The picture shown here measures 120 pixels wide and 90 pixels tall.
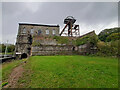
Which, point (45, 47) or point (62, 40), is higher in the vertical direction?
point (62, 40)

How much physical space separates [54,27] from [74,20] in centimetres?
1011

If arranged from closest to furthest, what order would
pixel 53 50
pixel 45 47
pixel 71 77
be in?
pixel 71 77, pixel 45 47, pixel 53 50

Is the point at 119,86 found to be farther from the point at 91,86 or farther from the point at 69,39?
the point at 69,39

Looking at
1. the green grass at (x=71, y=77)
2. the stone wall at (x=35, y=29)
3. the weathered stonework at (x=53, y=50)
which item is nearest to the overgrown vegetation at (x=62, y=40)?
the weathered stonework at (x=53, y=50)

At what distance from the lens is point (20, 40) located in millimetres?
19750

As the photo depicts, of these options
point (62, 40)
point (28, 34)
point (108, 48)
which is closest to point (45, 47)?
point (62, 40)

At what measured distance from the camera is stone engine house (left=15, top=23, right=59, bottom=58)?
62.4ft

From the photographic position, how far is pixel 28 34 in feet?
68.6

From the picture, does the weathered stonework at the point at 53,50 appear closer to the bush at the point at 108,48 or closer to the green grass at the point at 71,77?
the bush at the point at 108,48

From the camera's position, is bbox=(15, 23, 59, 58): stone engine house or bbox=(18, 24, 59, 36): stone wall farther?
bbox=(18, 24, 59, 36): stone wall

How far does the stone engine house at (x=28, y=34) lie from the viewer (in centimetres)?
1903

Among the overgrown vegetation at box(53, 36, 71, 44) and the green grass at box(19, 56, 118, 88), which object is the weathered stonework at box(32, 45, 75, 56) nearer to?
the overgrown vegetation at box(53, 36, 71, 44)

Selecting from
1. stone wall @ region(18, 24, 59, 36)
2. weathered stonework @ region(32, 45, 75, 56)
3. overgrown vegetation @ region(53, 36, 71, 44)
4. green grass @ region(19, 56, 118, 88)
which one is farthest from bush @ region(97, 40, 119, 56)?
stone wall @ region(18, 24, 59, 36)

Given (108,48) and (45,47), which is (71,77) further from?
(45,47)
